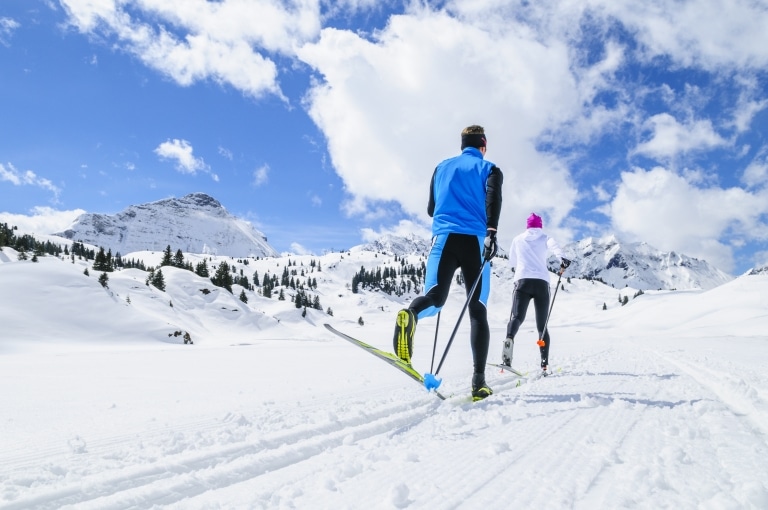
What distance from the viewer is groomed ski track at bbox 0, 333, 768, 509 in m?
1.60

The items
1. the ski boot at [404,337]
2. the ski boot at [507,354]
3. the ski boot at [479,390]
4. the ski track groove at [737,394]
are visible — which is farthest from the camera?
the ski boot at [507,354]

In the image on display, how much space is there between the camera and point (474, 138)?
432cm

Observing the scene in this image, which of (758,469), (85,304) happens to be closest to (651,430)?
(758,469)

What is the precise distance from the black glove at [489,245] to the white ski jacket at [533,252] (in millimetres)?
2442

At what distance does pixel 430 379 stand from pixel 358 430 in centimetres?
104

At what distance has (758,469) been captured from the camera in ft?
5.78

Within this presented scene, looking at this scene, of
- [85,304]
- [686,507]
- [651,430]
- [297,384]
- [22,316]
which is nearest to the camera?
[686,507]

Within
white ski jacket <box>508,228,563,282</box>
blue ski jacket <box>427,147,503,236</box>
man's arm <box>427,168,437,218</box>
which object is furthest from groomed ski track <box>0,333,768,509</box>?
white ski jacket <box>508,228,563,282</box>

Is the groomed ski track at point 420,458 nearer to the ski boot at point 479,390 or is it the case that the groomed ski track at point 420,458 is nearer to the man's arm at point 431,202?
the ski boot at point 479,390

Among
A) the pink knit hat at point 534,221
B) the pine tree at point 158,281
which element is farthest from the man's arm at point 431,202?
the pine tree at point 158,281

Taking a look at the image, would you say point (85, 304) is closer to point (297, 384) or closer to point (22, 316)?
point (22, 316)

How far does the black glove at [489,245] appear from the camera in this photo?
3820mm

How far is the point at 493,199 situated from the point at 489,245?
1.46 feet

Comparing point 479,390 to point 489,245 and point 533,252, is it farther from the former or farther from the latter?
point 533,252
